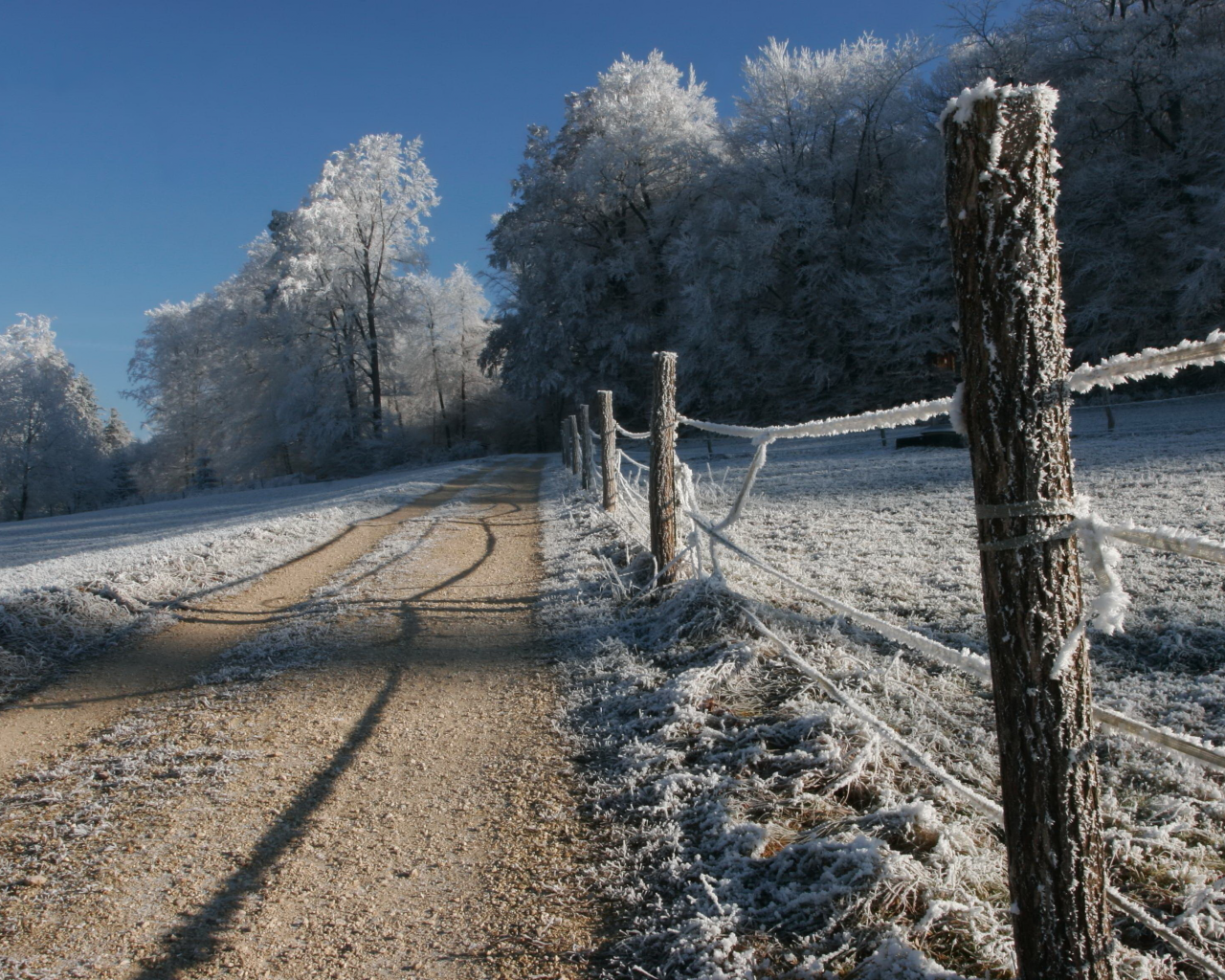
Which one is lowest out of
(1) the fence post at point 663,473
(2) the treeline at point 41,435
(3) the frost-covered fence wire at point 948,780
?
(3) the frost-covered fence wire at point 948,780

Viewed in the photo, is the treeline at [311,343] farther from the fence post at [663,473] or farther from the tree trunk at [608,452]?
the fence post at [663,473]

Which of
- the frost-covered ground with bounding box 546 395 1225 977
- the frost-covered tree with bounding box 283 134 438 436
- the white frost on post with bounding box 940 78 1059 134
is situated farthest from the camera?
the frost-covered tree with bounding box 283 134 438 436

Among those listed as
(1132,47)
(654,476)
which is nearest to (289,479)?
(654,476)

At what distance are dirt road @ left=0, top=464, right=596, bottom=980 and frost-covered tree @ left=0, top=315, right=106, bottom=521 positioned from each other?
136 ft

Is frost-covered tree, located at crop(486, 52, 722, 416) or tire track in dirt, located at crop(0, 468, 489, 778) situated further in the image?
frost-covered tree, located at crop(486, 52, 722, 416)

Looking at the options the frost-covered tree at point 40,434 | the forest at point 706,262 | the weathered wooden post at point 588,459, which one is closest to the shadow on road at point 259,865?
the weathered wooden post at point 588,459

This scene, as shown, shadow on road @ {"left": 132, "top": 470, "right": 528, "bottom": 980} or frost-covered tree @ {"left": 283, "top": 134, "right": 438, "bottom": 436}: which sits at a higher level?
frost-covered tree @ {"left": 283, "top": 134, "right": 438, "bottom": 436}

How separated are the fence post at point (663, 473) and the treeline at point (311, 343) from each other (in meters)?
28.8

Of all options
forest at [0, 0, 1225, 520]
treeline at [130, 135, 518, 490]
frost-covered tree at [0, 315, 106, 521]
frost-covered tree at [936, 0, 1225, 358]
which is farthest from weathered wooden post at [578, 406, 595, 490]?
frost-covered tree at [0, 315, 106, 521]

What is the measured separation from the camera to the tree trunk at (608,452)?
912 centimetres

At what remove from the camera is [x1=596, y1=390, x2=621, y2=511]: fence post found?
9125mm

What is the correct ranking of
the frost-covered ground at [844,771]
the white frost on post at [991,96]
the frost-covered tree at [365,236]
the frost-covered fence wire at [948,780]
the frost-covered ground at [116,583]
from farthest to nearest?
the frost-covered tree at [365,236] < the frost-covered ground at [116,583] < the frost-covered ground at [844,771] < the frost-covered fence wire at [948,780] < the white frost on post at [991,96]

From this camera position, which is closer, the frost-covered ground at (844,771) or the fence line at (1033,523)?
the fence line at (1033,523)

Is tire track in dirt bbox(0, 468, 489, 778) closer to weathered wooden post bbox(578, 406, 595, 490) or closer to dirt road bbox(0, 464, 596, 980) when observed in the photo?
dirt road bbox(0, 464, 596, 980)
